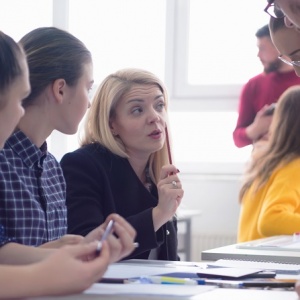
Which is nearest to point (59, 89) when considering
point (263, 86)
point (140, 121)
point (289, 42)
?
point (289, 42)

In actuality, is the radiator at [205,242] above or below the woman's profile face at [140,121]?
below

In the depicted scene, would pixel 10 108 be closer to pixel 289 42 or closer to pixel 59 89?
pixel 59 89

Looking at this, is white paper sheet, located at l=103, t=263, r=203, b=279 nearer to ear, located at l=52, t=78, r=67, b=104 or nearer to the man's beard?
ear, located at l=52, t=78, r=67, b=104

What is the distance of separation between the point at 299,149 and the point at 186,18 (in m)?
2.36

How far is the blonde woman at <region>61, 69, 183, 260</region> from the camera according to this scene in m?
2.37

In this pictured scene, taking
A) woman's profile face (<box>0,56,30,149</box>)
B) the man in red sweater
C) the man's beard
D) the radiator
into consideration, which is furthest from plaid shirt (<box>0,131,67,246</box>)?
the radiator

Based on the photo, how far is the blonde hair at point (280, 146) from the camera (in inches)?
127

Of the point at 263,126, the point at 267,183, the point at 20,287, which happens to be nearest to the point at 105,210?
the point at 267,183

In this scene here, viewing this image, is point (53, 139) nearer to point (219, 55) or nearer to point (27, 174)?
point (219, 55)

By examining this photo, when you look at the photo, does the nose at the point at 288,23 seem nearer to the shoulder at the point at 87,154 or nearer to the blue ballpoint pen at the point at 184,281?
the blue ballpoint pen at the point at 184,281

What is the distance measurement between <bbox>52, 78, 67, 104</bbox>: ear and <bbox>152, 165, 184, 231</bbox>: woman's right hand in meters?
0.50

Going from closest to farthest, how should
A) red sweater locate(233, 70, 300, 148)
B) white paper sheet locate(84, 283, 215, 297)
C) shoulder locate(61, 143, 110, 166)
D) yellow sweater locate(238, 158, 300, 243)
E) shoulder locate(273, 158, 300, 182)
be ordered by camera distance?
white paper sheet locate(84, 283, 215, 297) < shoulder locate(61, 143, 110, 166) < yellow sweater locate(238, 158, 300, 243) < shoulder locate(273, 158, 300, 182) < red sweater locate(233, 70, 300, 148)

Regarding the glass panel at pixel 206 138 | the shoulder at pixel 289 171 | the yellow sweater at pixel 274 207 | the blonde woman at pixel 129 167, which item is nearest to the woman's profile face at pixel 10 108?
the blonde woman at pixel 129 167

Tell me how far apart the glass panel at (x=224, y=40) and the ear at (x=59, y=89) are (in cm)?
337
